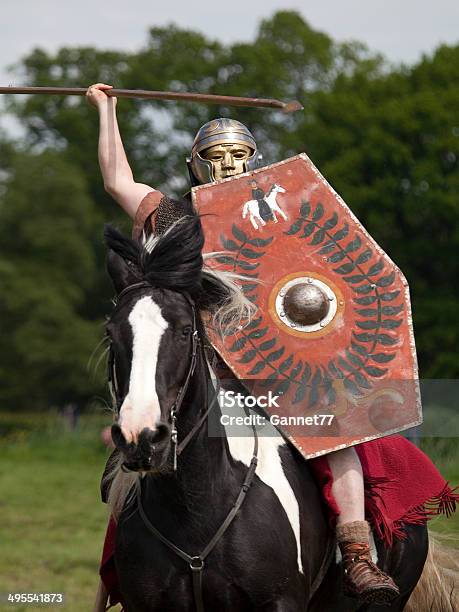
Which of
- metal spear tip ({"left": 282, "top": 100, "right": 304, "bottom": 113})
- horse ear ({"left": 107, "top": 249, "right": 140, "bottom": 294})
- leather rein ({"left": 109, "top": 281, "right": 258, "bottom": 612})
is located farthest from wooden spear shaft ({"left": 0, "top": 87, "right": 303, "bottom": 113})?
leather rein ({"left": 109, "top": 281, "right": 258, "bottom": 612})

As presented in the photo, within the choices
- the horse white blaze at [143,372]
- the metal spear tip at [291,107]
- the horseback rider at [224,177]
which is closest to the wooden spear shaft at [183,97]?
the metal spear tip at [291,107]

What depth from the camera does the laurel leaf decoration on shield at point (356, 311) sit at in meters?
4.93

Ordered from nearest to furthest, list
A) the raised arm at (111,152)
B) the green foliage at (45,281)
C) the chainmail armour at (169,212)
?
the chainmail armour at (169,212) → the raised arm at (111,152) → the green foliage at (45,281)

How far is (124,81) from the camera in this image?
38.9 m

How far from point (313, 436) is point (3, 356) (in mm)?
32098

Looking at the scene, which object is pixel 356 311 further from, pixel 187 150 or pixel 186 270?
pixel 187 150

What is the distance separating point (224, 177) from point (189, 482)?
1839mm

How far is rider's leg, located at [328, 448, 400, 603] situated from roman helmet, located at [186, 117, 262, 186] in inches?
61.8

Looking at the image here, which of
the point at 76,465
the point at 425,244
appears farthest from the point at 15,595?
the point at 425,244

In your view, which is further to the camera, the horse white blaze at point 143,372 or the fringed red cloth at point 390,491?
the fringed red cloth at point 390,491

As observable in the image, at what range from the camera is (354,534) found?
483 centimetres

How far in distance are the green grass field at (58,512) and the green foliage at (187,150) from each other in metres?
10.7

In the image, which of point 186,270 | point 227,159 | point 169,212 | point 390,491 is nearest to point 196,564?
point 186,270

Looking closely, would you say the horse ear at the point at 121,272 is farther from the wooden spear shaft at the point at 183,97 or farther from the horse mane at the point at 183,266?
the wooden spear shaft at the point at 183,97
